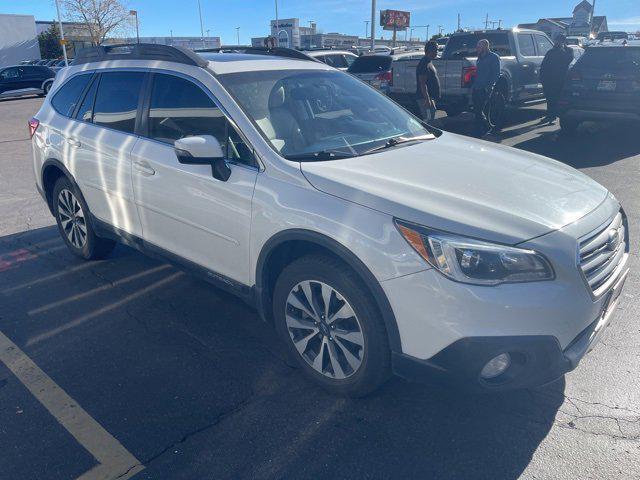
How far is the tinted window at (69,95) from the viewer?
4.83 metres

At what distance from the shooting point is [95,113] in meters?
4.57

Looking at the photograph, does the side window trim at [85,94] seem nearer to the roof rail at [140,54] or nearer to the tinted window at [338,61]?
the roof rail at [140,54]

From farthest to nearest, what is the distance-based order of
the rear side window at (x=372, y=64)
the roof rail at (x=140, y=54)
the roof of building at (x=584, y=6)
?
the roof of building at (x=584, y=6) < the rear side window at (x=372, y=64) < the roof rail at (x=140, y=54)

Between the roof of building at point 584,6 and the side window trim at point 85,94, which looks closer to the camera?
the side window trim at point 85,94

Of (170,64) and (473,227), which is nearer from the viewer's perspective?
(473,227)

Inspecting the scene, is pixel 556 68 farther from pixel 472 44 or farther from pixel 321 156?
pixel 321 156

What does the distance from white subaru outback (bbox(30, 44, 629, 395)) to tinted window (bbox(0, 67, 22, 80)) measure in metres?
24.8

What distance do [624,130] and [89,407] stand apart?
11.2m

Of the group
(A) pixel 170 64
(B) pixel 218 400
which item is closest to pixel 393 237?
(B) pixel 218 400

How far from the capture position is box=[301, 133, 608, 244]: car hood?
8.52ft

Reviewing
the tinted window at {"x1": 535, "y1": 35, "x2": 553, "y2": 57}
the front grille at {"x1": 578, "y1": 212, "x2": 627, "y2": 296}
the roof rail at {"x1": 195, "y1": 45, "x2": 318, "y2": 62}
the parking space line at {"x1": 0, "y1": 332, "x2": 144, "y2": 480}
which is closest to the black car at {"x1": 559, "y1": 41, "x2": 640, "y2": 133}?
the tinted window at {"x1": 535, "y1": 35, "x2": 553, "y2": 57}

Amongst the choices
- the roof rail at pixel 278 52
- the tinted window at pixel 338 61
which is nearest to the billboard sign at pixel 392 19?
the tinted window at pixel 338 61

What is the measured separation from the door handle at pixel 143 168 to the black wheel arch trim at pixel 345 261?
119 cm

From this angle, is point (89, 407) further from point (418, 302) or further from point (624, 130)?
point (624, 130)
